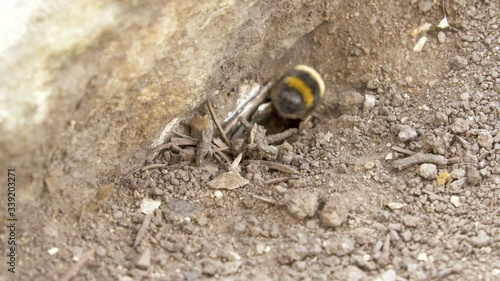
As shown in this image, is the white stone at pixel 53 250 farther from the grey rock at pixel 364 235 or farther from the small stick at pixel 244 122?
the small stick at pixel 244 122

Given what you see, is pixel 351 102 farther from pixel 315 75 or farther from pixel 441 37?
pixel 441 37

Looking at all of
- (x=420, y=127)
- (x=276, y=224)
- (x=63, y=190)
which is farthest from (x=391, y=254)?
(x=63, y=190)

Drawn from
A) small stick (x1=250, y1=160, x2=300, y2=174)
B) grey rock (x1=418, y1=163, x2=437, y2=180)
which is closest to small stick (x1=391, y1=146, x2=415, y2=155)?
grey rock (x1=418, y1=163, x2=437, y2=180)

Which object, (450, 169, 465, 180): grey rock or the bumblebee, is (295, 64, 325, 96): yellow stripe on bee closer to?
the bumblebee

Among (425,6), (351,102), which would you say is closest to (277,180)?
(351,102)

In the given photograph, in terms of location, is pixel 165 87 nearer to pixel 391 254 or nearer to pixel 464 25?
pixel 391 254
